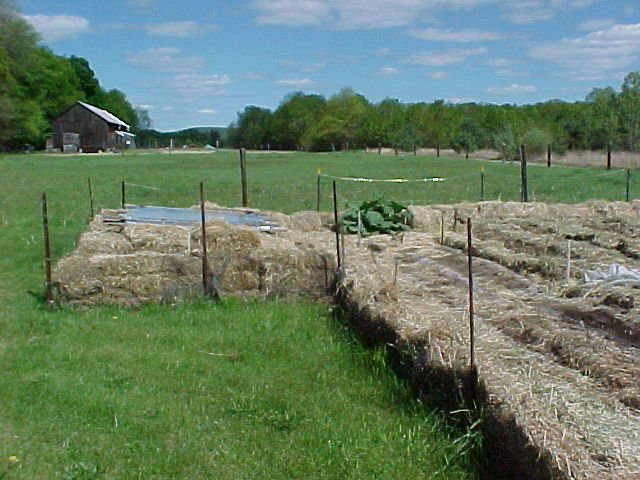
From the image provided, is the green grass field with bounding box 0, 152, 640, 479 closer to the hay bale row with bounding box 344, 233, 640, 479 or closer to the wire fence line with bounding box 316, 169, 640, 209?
the hay bale row with bounding box 344, 233, 640, 479

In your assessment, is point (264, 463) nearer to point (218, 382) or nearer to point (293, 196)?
point (218, 382)

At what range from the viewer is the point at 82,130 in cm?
7844

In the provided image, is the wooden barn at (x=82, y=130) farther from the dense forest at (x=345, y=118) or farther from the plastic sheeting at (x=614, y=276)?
the plastic sheeting at (x=614, y=276)

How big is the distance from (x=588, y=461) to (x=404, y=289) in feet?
11.8

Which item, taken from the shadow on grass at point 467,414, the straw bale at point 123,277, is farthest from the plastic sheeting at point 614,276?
the straw bale at point 123,277

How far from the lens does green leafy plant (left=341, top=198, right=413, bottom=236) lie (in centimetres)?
Result: 1114

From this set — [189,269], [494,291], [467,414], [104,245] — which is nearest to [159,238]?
[104,245]

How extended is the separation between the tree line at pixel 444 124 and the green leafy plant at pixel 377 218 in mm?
38024

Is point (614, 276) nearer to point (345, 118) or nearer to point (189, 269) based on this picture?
point (189, 269)

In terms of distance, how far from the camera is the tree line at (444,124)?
48.7 metres

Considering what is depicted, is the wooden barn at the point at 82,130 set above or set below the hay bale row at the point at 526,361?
above

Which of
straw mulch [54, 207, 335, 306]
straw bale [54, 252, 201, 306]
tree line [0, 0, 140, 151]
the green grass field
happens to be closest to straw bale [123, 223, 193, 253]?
straw mulch [54, 207, 335, 306]

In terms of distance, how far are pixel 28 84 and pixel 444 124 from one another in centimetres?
4474

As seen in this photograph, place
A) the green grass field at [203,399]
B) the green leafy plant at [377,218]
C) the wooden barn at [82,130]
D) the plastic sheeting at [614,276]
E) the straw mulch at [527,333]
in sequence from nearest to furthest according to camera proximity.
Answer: the straw mulch at [527,333] → the green grass field at [203,399] → the plastic sheeting at [614,276] → the green leafy plant at [377,218] → the wooden barn at [82,130]
